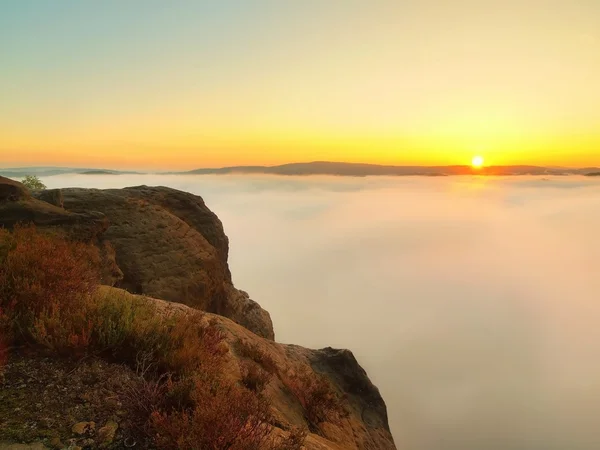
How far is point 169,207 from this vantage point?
62.2ft

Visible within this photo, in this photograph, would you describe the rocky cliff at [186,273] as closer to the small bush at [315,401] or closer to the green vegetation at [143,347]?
the small bush at [315,401]

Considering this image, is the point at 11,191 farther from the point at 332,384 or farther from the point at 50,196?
the point at 332,384

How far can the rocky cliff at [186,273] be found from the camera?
8594 mm

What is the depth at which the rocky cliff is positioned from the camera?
8594 millimetres

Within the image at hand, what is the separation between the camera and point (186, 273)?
51.8 ft

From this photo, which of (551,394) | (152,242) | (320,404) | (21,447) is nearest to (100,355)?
(21,447)

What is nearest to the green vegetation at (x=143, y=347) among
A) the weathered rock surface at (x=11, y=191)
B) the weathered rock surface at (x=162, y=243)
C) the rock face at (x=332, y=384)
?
the rock face at (x=332, y=384)

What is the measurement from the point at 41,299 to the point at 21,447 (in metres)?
2.42

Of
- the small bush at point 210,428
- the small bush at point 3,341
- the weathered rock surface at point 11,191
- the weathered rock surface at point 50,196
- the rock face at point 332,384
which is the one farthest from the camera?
the weathered rock surface at point 50,196

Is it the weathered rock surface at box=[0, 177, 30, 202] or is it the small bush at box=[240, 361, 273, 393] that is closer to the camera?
the small bush at box=[240, 361, 273, 393]

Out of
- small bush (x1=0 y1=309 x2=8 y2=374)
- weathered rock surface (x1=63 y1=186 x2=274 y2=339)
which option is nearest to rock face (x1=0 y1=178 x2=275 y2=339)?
weathered rock surface (x1=63 y1=186 x2=274 y2=339)

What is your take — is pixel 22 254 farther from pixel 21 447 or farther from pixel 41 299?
pixel 21 447

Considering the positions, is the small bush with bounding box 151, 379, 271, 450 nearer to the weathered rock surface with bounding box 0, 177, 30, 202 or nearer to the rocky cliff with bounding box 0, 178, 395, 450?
the rocky cliff with bounding box 0, 178, 395, 450

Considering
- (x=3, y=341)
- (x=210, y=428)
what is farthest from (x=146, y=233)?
(x=210, y=428)
